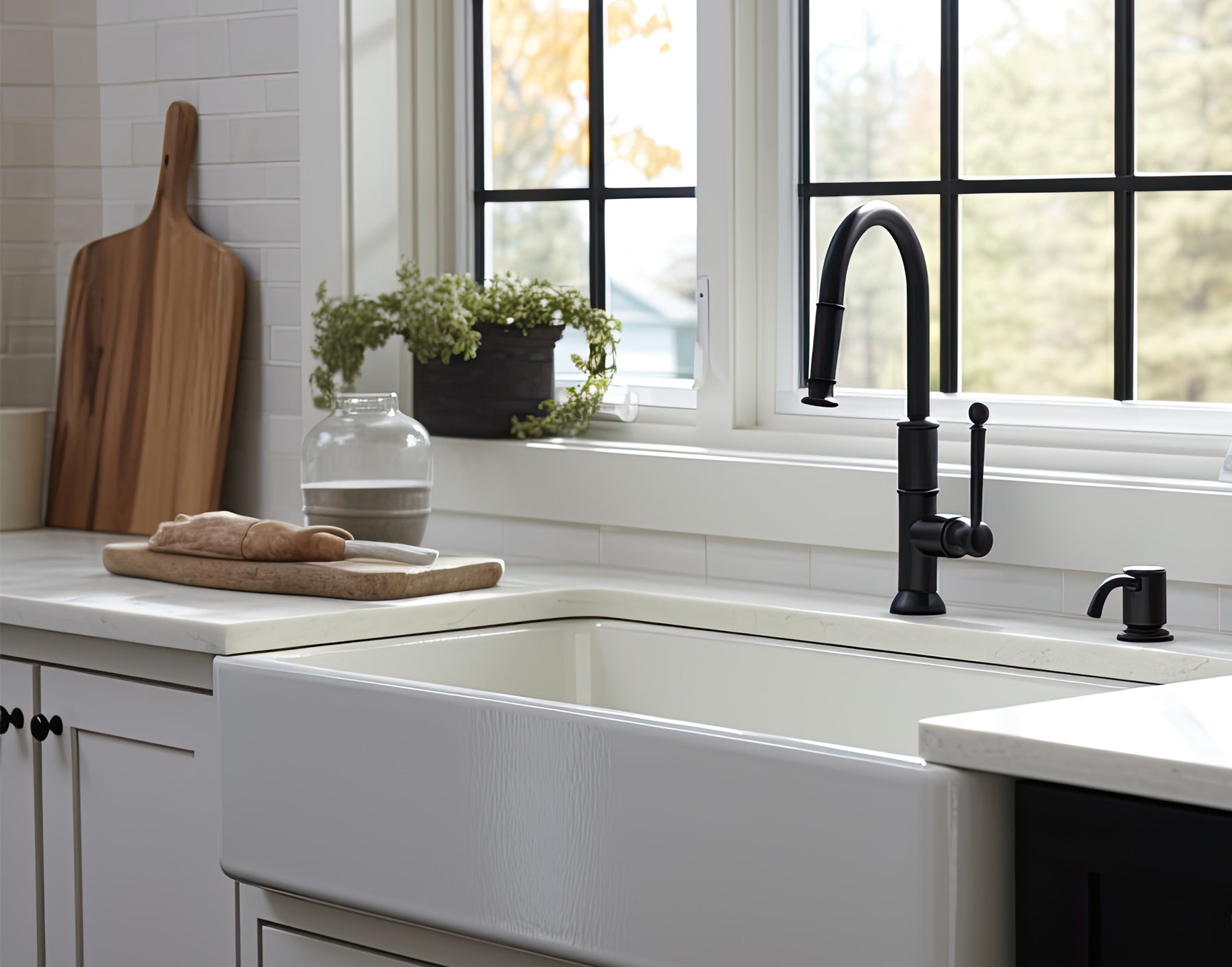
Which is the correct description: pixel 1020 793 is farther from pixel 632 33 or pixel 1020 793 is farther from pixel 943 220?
pixel 632 33

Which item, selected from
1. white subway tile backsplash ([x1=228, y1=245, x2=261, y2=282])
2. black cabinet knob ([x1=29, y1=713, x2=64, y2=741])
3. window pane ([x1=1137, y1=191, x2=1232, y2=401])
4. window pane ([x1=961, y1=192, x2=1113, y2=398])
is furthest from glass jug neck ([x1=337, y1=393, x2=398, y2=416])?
window pane ([x1=1137, y1=191, x2=1232, y2=401])

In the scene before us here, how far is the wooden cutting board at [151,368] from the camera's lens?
261 cm

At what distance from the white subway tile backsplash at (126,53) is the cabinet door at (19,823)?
1.18 meters

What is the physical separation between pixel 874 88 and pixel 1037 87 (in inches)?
9.7

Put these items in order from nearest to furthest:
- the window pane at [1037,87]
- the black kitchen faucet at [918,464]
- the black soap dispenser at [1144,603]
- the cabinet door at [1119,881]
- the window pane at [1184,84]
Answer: the cabinet door at [1119,881], the black soap dispenser at [1144,603], the black kitchen faucet at [918,464], the window pane at [1184,84], the window pane at [1037,87]

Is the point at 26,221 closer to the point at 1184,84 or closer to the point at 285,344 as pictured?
the point at 285,344

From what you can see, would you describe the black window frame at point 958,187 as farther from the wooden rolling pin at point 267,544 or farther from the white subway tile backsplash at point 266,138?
the white subway tile backsplash at point 266,138

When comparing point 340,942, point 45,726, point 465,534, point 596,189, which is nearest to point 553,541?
point 465,534

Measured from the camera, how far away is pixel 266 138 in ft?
8.55

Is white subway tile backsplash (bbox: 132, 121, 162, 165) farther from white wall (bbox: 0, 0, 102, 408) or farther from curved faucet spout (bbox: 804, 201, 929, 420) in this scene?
curved faucet spout (bbox: 804, 201, 929, 420)

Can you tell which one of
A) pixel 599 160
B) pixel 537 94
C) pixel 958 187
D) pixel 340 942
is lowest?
pixel 340 942

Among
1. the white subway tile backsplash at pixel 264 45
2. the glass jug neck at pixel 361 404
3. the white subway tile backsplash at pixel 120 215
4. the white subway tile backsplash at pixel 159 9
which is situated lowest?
the glass jug neck at pixel 361 404

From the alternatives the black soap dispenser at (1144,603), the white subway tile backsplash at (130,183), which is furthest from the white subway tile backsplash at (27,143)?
the black soap dispenser at (1144,603)

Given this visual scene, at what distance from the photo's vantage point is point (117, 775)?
191cm
